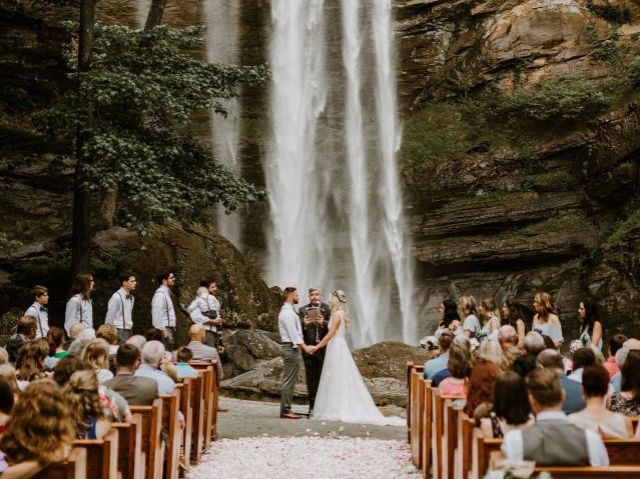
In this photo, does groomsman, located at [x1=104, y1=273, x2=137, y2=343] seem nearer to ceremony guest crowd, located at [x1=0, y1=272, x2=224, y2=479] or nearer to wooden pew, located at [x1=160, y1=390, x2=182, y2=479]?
ceremony guest crowd, located at [x1=0, y1=272, x2=224, y2=479]

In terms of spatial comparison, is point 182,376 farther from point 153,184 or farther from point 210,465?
point 153,184

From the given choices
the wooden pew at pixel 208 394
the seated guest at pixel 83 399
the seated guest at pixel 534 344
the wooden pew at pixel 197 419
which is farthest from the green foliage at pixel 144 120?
the seated guest at pixel 83 399

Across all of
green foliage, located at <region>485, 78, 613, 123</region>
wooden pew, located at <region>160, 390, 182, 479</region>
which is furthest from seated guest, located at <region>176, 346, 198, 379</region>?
green foliage, located at <region>485, 78, 613, 123</region>

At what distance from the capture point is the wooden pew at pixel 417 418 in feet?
32.6

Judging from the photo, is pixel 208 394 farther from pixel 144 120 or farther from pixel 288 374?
pixel 144 120

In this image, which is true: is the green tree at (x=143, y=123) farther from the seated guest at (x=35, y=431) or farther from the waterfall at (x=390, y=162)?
the seated guest at (x=35, y=431)

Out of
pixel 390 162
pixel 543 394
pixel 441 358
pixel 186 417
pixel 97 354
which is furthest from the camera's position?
pixel 390 162

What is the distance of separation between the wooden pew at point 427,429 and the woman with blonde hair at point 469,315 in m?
3.56

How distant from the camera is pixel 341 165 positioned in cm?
3033

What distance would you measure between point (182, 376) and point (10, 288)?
466 inches

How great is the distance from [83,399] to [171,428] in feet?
7.71

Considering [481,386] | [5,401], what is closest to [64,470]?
[5,401]

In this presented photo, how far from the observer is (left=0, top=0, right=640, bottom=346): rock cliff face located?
2481cm

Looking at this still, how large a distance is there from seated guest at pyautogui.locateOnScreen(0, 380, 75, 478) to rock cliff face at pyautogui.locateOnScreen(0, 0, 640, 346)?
16801 millimetres
